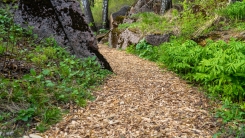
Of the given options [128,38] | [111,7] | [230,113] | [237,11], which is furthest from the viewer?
[111,7]

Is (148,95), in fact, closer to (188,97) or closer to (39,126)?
(188,97)

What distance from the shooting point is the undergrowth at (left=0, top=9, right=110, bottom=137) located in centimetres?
294

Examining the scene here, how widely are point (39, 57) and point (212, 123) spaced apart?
3.35m

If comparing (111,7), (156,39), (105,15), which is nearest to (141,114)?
(156,39)

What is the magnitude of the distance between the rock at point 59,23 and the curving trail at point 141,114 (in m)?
1.14

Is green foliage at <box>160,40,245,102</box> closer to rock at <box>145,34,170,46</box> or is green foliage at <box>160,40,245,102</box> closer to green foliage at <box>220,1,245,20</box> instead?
green foliage at <box>220,1,245,20</box>

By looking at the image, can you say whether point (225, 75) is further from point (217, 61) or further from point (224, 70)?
point (217, 61)

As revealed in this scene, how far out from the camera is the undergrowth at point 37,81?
2936 mm

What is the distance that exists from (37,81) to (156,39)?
20.7 feet

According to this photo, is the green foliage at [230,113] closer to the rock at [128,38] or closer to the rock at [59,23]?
the rock at [59,23]

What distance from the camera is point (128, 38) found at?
1064 cm

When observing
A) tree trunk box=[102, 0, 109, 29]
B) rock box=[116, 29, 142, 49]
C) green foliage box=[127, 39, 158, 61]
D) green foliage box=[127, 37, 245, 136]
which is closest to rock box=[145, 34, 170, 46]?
green foliage box=[127, 39, 158, 61]

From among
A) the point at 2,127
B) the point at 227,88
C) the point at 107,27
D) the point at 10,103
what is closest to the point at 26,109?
the point at 10,103

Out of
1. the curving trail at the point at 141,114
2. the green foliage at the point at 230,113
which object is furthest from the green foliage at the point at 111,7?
the green foliage at the point at 230,113
